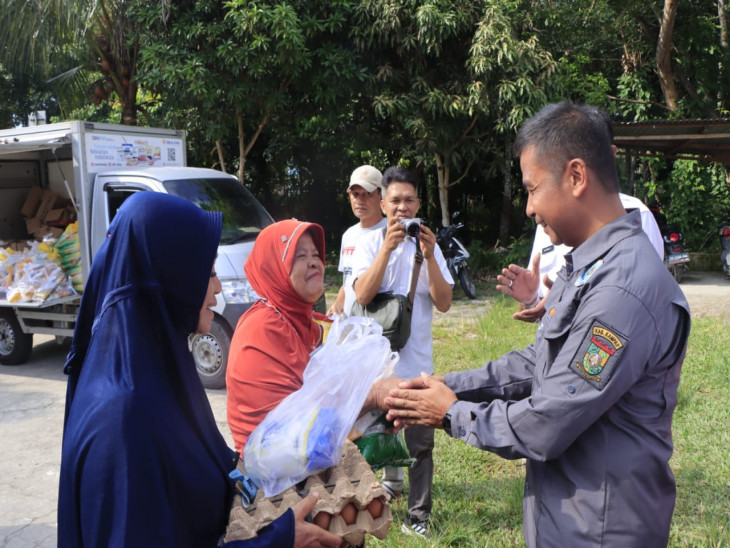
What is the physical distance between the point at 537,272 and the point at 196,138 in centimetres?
1067

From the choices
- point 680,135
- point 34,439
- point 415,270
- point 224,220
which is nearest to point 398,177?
point 415,270

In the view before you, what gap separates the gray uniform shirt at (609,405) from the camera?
5.12 ft

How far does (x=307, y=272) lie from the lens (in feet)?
8.34

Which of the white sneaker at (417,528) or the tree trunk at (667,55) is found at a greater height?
the tree trunk at (667,55)

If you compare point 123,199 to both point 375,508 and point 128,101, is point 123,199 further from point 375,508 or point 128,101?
point 128,101

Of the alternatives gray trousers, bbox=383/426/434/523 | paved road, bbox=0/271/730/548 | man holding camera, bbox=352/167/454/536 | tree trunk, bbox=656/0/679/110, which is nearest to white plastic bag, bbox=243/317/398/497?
man holding camera, bbox=352/167/454/536

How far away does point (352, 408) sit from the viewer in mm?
2055

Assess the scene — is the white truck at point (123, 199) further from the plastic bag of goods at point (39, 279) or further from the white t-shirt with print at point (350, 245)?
the white t-shirt with print at point (350, 245)

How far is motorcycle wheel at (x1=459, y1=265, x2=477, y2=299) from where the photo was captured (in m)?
10.2

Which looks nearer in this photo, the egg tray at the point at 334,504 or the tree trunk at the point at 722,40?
the egg tray at the point at 334,504

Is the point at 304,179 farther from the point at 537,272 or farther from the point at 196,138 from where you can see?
the point at 537,272

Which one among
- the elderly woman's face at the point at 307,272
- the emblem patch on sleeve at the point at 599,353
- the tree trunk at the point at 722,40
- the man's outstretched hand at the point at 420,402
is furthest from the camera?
the tree trunk at the point at 722,40

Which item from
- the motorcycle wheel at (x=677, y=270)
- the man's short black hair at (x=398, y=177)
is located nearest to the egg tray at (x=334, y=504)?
the man's short black hair at (x=398, y=177)

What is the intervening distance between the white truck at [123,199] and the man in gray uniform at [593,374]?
4507 mm
